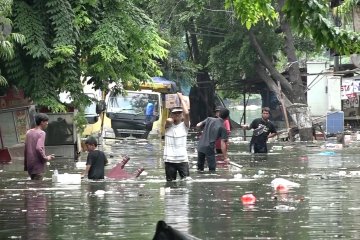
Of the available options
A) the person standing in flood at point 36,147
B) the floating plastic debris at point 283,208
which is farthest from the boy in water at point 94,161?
the floating plastic debris at point 283,208

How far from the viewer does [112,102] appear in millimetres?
42750

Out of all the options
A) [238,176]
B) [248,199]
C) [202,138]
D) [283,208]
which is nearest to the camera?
[283,208]

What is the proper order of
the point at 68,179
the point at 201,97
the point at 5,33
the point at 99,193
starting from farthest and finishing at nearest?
the point at 201,97 → the point at 5,33 → the point at 68,179 → the point at 99,193

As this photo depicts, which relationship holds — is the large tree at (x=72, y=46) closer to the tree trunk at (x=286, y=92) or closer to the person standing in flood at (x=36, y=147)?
the person standing in flood at (x=36, y=147)

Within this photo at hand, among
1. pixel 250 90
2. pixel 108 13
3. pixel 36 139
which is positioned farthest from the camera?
pixel 250 90

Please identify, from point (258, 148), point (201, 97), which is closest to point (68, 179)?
point (258, 148)

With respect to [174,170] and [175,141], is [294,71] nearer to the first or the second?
[174,170]

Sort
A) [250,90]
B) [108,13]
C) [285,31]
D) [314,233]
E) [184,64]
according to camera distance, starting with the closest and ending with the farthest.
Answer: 1. [314,233]
2. [108,13]
3. [285,31]
4. [184,64]
5. [250,90]

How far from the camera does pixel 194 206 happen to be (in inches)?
497

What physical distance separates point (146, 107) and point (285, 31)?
785 centimetres

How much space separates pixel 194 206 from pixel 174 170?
156 inches

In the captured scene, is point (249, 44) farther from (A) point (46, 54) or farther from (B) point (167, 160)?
(B) point (167, 160)

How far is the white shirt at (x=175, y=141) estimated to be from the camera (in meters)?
16.1

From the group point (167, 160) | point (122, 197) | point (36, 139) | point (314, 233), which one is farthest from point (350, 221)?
point (36, 139)
